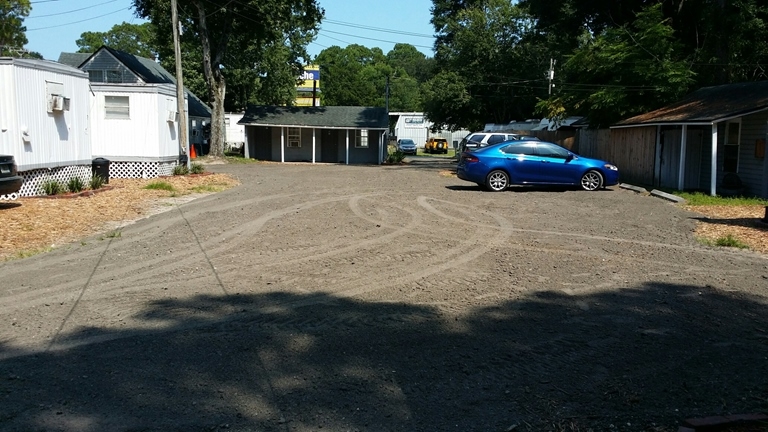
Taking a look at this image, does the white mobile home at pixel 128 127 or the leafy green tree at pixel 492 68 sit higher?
the leafy green tree at pixel 492 68

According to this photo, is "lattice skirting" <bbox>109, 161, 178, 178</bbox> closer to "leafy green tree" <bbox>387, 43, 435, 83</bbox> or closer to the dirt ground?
the dirt ground

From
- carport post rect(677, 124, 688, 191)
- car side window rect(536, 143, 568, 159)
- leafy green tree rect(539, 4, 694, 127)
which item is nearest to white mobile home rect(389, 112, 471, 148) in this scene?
leafy green tree rect(539, 4, 694, 127)

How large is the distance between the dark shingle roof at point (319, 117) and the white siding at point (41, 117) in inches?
965

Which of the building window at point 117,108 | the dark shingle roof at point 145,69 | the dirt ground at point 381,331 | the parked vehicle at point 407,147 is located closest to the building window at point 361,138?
the dark shingle roof at point 145,69

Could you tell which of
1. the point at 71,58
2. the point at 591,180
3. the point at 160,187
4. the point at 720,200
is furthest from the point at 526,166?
the point at 71,58

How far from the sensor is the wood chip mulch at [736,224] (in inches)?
453

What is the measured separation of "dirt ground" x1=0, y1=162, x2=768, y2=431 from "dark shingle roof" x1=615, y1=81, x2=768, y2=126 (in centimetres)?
838

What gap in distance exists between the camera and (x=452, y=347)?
5957 millimetres

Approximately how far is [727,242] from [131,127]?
18.7 metres

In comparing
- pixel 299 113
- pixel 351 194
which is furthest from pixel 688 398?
pixel 299 113

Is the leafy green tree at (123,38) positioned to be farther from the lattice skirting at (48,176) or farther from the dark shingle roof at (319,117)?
the lattice skirting at (48,176)

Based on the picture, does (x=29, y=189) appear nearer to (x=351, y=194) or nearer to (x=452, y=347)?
(x=351, y=194)

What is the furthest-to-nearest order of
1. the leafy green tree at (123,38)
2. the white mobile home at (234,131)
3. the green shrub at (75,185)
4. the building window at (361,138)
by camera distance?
the leafy green tree at (123,38) < the white mobile home at (234,131) < the building window at (361,138) < the green shrub at (75,185)

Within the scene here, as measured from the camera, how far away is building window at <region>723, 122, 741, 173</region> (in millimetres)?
20250
